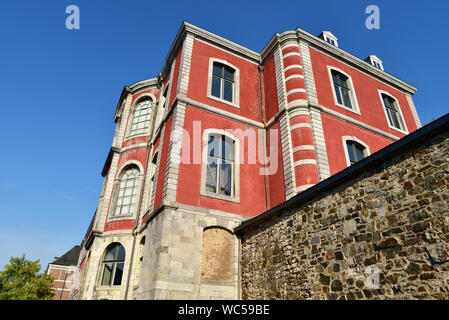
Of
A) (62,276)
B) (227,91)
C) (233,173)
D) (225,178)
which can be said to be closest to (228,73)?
(227,91)

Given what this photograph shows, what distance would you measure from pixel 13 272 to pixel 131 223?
21.3 meters

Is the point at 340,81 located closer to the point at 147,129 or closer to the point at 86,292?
the point at 147,129

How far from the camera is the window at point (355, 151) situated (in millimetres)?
12891

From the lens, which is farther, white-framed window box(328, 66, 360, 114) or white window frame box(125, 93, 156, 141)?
white window frame box(125, 93, 156, 141)

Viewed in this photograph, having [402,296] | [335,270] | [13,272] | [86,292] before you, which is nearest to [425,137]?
[402,296]

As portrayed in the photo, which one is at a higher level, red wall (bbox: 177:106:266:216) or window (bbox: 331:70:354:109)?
window (bbox: 331:70:354:109)

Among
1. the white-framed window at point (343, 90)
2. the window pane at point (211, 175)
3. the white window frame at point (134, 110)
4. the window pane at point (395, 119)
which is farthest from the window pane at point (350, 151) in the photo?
the white window frame at point (134, 110)

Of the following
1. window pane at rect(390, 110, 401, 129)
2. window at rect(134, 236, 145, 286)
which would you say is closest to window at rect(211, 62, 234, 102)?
window at rect(134, 236, 145, 286)

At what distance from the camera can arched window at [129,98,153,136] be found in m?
16.7

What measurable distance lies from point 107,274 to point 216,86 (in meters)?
9.99

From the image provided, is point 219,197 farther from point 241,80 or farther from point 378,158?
point 241,80

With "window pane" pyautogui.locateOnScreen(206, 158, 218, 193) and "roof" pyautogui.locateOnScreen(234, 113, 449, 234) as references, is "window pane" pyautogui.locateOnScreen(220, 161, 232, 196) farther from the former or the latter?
"roof" pyautogui.locateOnScreen(234, 113, 449, 234)

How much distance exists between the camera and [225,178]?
1138cm
